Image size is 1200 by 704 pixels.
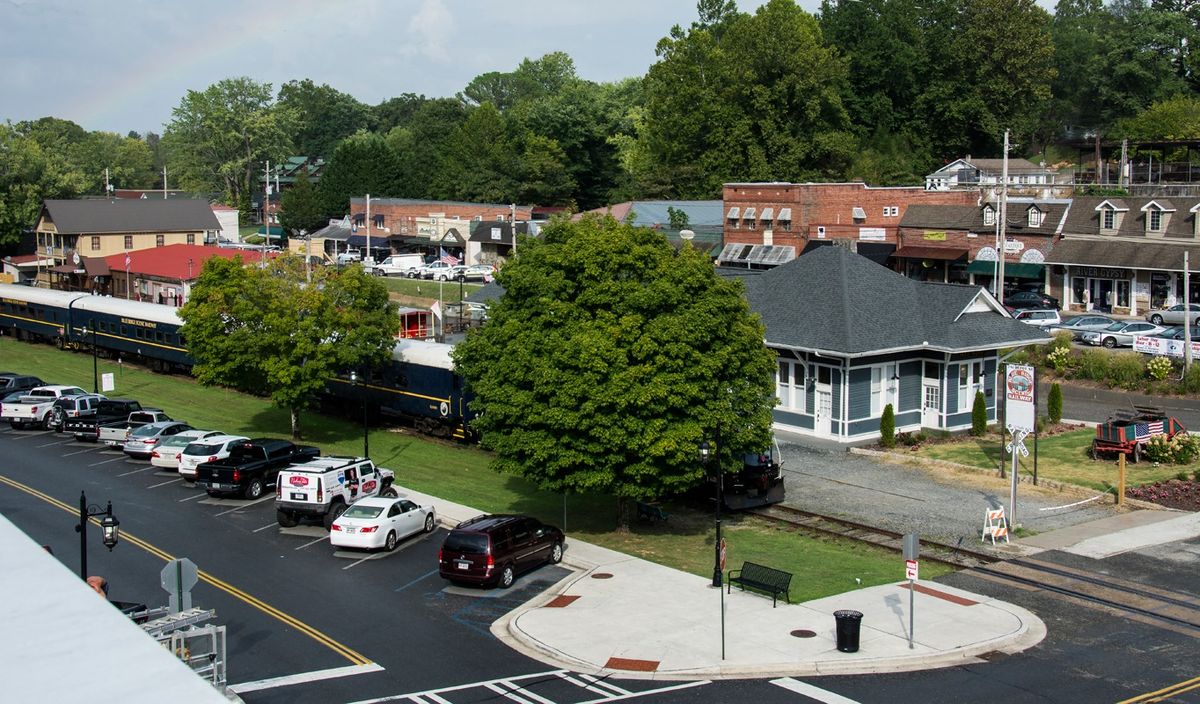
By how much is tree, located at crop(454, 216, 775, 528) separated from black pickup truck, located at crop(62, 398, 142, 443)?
20.8 metres

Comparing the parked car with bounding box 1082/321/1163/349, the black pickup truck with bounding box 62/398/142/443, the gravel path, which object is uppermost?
the parked car with bounding box 1082/321/1163/349

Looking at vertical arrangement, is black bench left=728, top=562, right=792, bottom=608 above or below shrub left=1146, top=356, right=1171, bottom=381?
below

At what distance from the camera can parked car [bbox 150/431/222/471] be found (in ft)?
140

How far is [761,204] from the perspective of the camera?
3430 inches

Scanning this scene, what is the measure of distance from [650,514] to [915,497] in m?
8.42

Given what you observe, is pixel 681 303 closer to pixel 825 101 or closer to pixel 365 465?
pixel 365 465

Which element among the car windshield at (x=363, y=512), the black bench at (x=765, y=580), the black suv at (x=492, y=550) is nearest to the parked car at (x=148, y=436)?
the car windshield at (x=363, y=512)

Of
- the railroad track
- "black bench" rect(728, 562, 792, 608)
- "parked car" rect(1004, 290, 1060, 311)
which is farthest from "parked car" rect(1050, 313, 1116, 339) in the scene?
"black bench" rect(728, 562, 792, 608)

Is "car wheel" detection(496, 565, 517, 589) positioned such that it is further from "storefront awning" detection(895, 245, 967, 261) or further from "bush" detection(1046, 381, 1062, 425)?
"storefront awning" detection(895, 245, 967, 261)

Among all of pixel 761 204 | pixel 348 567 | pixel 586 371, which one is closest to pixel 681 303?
pixel 586 371

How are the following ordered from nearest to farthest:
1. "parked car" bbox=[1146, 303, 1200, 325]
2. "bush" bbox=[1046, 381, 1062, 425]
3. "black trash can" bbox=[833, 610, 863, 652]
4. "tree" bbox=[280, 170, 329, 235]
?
"black trash can" bbox=[833, 610, 863, 652], "bush" bbox=[1046, 381, 1062, 425], "parked car" bbox=[1146, 303, 1200, 325], "tree" bbox=[280, 170, 329, 235]

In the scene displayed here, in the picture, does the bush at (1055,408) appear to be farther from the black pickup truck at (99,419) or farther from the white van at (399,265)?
the white van at (399,265)

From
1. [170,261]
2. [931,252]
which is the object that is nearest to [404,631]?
[931,252]

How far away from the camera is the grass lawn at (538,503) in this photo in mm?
30594
